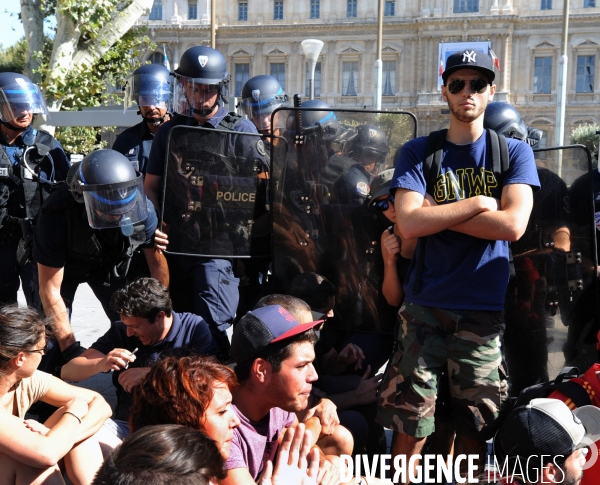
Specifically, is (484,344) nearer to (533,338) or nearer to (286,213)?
(533,338)

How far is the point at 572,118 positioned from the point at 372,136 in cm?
5061

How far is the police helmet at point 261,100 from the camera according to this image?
5742 millimetres

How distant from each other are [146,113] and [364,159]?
2038 millimetres

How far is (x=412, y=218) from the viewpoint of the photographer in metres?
3.06

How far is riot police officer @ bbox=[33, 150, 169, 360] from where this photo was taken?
3.77 metres

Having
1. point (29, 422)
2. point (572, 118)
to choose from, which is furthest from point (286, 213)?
point (572, 118)

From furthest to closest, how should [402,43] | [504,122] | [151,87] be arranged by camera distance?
[402,43], [151,87], [504,122]

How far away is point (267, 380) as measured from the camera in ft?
8.78

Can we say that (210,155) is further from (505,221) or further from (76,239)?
(505,221)

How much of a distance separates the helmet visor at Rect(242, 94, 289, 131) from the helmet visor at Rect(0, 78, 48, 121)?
5.25ft

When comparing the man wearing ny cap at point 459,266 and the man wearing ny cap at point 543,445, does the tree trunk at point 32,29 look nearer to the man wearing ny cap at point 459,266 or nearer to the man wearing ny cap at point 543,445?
the man wearing ny cap at point 459,266

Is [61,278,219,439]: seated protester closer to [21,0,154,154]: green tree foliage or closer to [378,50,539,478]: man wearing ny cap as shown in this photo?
[378,50,539,478]: man wearing ny cap

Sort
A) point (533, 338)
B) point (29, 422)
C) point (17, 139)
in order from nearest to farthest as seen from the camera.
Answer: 1. point (29, 422)
2. point (533, 338)
3. point (17, 139)

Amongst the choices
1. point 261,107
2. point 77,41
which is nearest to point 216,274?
point 261,107
